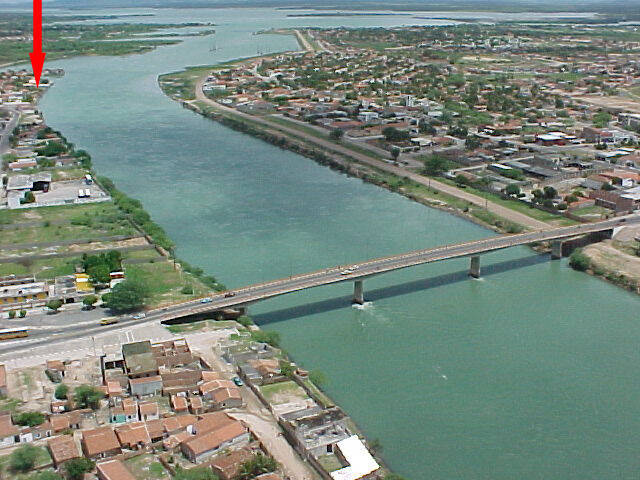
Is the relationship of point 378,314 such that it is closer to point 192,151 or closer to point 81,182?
point 81,182

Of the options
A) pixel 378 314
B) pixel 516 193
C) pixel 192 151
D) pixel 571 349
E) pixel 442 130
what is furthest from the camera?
pixel 442 130

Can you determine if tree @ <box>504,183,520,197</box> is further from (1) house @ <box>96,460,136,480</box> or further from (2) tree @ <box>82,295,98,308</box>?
(1) house @ <box>96,460,136,480</box>

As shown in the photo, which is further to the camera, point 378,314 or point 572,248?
point 572,248

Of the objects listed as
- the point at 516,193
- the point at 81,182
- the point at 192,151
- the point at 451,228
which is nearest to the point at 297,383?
the point at 451,228

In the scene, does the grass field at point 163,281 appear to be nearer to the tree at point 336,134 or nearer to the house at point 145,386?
the house at point 145,386

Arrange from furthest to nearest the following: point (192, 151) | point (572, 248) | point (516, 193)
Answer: point (192, 151) → point (516, 193) → point (572, 248)

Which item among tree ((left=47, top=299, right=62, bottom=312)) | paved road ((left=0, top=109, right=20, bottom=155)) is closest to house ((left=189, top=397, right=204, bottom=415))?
tree ((left=47, top=299, right=62, bottom=312))
